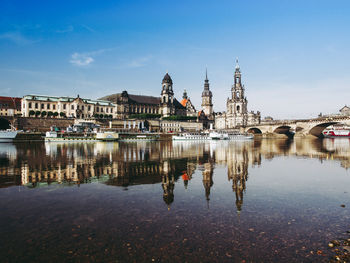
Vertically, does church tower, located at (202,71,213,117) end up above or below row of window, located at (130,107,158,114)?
above

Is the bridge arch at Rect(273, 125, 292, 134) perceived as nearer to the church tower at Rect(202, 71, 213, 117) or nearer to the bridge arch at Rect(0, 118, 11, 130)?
the church tower at Rect(202, 71, 213, 117)

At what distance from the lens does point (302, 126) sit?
84.5 m

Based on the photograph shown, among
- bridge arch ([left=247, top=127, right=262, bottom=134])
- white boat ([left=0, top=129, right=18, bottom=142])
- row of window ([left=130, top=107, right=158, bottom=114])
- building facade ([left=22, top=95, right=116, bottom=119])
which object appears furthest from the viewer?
row of window ([left=130, top=107, right=158, bottom=114])

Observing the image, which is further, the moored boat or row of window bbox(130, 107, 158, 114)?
row of window bbox(130, 107, 158, 114)

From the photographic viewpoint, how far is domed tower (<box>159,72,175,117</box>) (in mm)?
124562

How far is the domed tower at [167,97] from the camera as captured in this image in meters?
125

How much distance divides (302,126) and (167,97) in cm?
6468

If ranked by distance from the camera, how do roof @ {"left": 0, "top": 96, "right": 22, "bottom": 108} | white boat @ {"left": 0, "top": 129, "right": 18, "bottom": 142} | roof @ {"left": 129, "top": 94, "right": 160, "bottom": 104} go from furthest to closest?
roof @ {"left": 129, "top": 94, "right": 160, "bottom": 104} → roof @ {"left": 0, "top": 96, "right": 22, "bottom": 108} → white boat @ {"left": 0, "top": 129, "right": 18, "bottom": 142}

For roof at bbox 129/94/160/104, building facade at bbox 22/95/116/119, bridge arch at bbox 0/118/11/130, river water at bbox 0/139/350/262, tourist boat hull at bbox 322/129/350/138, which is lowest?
tourist boat hull at bbox 322/129/350/138

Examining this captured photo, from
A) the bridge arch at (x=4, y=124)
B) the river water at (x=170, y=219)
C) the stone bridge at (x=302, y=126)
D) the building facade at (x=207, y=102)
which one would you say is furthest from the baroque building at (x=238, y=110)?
the river water at (x=170, y=219)

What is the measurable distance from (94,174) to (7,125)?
80.3 m

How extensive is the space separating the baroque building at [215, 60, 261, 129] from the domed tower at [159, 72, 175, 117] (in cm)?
3142

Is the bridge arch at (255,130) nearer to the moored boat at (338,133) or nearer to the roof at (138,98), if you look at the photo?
the moored boat at (338,133)

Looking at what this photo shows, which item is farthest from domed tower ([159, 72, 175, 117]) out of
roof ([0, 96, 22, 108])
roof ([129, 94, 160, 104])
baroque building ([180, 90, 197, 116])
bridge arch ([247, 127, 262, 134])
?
roof ([0, 96, 22, 108])
